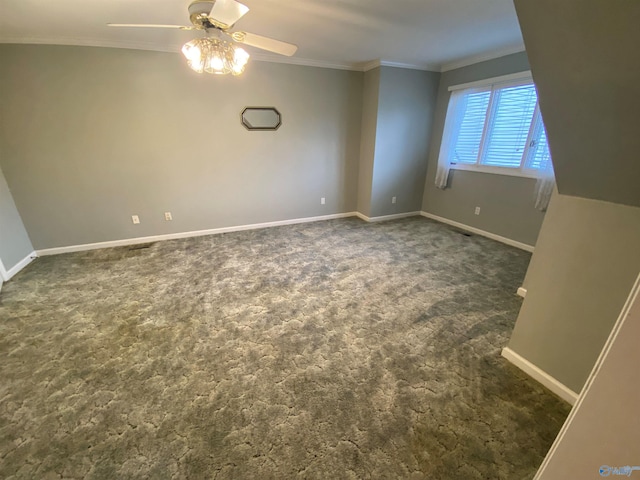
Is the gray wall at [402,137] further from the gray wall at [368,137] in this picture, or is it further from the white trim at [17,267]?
the white trim at [17,267]

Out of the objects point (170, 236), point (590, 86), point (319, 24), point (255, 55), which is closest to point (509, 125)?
point (319, 24)

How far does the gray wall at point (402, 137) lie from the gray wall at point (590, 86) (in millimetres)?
3172

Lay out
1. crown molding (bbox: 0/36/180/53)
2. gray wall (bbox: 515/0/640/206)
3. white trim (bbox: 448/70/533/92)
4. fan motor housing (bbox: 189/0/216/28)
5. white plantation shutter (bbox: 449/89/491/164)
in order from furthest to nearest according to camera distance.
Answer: white plantation shutter (bbox: 449/89/491/164) → white trim (bbox: 448/70/533/92) → crown molding (bbox: 0/36/180/53) → fan motor housing (bbox: 189/0/216/28) → gray wall (bbox: 515/0/640/206)

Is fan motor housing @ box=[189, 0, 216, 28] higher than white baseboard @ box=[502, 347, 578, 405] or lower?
higher

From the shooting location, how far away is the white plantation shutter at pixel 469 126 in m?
3.75

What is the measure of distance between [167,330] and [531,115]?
448 centimetres

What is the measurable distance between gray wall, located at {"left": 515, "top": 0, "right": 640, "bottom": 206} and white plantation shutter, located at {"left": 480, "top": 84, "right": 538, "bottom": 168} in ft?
8.58

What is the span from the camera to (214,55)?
6.26 feet

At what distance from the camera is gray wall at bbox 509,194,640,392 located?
1.25 m

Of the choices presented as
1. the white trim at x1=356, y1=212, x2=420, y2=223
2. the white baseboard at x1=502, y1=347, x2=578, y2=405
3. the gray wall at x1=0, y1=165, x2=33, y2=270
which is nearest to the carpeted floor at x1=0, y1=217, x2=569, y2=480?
the white baseboard at x1=502, y1=347, x2=578, y2=405

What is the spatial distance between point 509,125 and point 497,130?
0.16 metres

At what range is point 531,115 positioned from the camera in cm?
320

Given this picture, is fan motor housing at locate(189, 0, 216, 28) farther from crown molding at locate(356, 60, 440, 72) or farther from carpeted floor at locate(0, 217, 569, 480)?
crown molding at locate(356, 60, 440, 72)

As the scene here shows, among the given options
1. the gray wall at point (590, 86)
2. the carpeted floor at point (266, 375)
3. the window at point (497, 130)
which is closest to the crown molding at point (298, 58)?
the window at point (497, 130)
